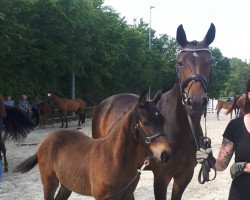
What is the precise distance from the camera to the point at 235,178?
301 cm

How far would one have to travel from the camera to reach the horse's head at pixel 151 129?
125 inches

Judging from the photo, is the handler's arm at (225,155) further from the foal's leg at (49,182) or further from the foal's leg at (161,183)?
the foal's leg at (49,182)

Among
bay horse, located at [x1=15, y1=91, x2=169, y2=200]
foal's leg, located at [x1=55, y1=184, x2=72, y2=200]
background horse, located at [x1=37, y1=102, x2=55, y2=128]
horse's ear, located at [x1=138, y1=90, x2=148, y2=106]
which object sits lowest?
background horse, located at [x1=37, y1=102, x2=55, y2=128]

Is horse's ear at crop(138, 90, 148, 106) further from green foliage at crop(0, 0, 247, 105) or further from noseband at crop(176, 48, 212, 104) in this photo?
green foliage at crop(0, 0, 247, 105)

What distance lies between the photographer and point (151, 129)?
127 inches

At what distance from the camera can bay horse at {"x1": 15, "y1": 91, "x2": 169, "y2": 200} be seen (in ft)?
10.7

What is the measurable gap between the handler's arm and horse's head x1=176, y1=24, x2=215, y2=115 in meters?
0.48

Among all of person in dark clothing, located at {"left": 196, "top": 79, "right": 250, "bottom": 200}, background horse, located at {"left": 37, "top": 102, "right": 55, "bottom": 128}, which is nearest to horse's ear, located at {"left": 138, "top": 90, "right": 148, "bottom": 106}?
person in dark clothing, located at {"left": 196, "top": 79, "right": 250, "bottom": 200}

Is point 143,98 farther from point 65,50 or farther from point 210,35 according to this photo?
point 65,50

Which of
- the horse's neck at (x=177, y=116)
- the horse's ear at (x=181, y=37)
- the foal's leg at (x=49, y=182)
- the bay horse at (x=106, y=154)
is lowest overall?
the foal's leg at (x=49, y=182)

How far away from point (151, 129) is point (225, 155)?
0.66 metres

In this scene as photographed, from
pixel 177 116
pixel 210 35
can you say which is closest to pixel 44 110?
pixel 177 116

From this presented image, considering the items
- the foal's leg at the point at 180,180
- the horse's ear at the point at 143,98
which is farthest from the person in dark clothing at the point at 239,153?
the foal's leg at the point at 180,180

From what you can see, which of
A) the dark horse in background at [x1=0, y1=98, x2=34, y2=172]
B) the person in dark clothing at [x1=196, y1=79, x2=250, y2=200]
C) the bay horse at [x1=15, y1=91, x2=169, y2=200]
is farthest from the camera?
the dark horse in background at [x1=0, y1=98, x2=34, y2=172]
